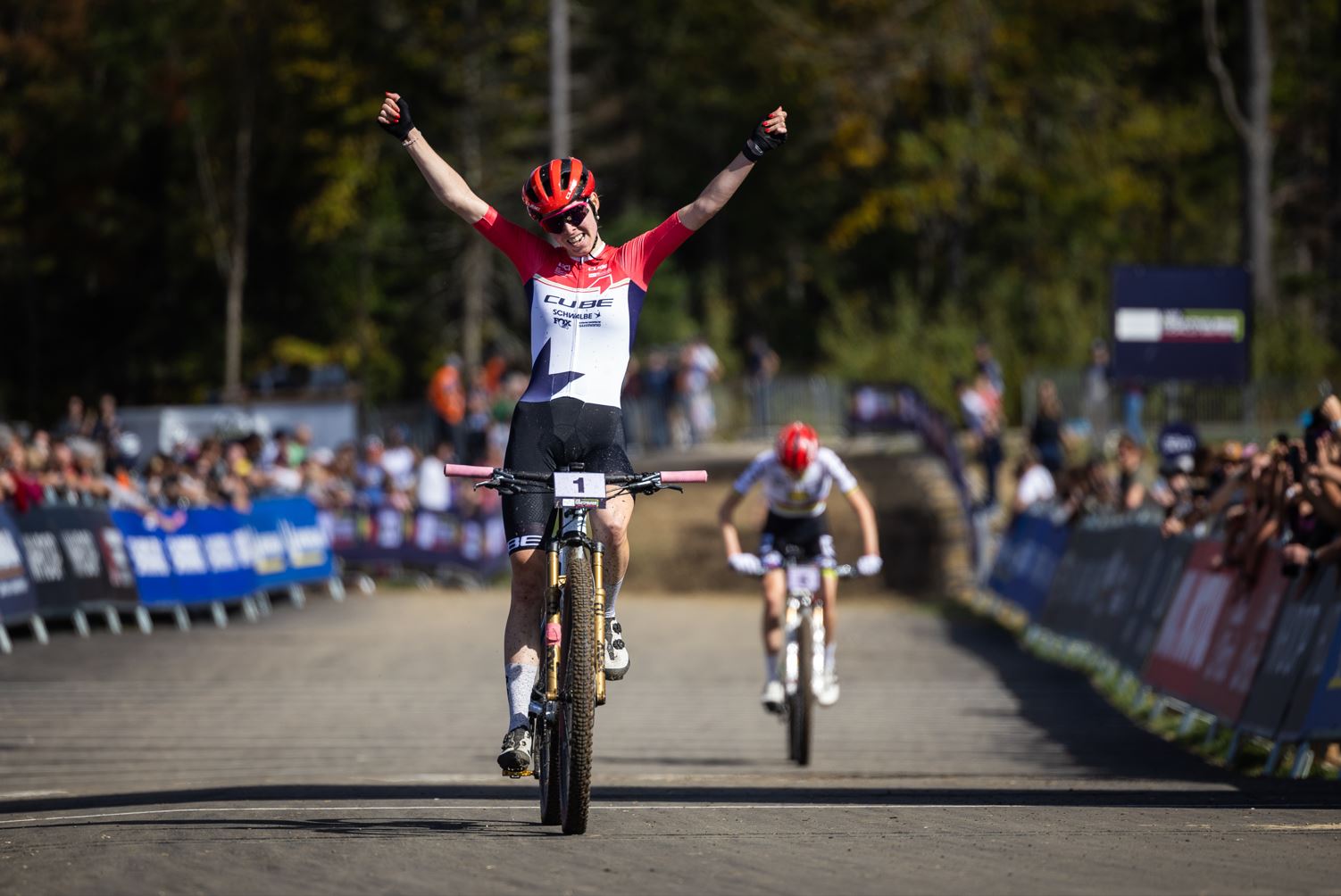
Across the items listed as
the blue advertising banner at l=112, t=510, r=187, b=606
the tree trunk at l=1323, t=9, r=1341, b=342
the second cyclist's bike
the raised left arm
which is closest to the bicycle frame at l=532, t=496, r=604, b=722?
the raised left arm

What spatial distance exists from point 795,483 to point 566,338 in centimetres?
565

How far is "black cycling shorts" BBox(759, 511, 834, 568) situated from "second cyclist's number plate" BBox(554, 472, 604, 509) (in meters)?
5.86

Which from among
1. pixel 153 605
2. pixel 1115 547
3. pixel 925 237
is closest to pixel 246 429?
pixel 153 605

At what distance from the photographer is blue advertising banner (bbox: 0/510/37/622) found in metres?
19.3

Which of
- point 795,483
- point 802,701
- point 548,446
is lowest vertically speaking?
point 802,701

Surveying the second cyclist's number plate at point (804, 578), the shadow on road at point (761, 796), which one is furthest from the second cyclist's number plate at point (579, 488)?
the second cyclist's number plate at point (804, 578)

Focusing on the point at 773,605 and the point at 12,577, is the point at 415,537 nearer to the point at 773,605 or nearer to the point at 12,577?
the point at 12,577

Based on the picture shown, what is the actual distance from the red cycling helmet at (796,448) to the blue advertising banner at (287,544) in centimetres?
1255

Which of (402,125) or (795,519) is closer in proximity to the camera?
(402,125)

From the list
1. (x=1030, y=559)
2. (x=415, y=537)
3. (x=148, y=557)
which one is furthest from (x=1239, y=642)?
(x=415, y=537)

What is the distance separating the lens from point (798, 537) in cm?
1430

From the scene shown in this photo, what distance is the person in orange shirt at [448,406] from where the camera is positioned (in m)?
34.7

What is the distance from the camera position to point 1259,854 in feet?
25.5

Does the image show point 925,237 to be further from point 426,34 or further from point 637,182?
point 426,34
